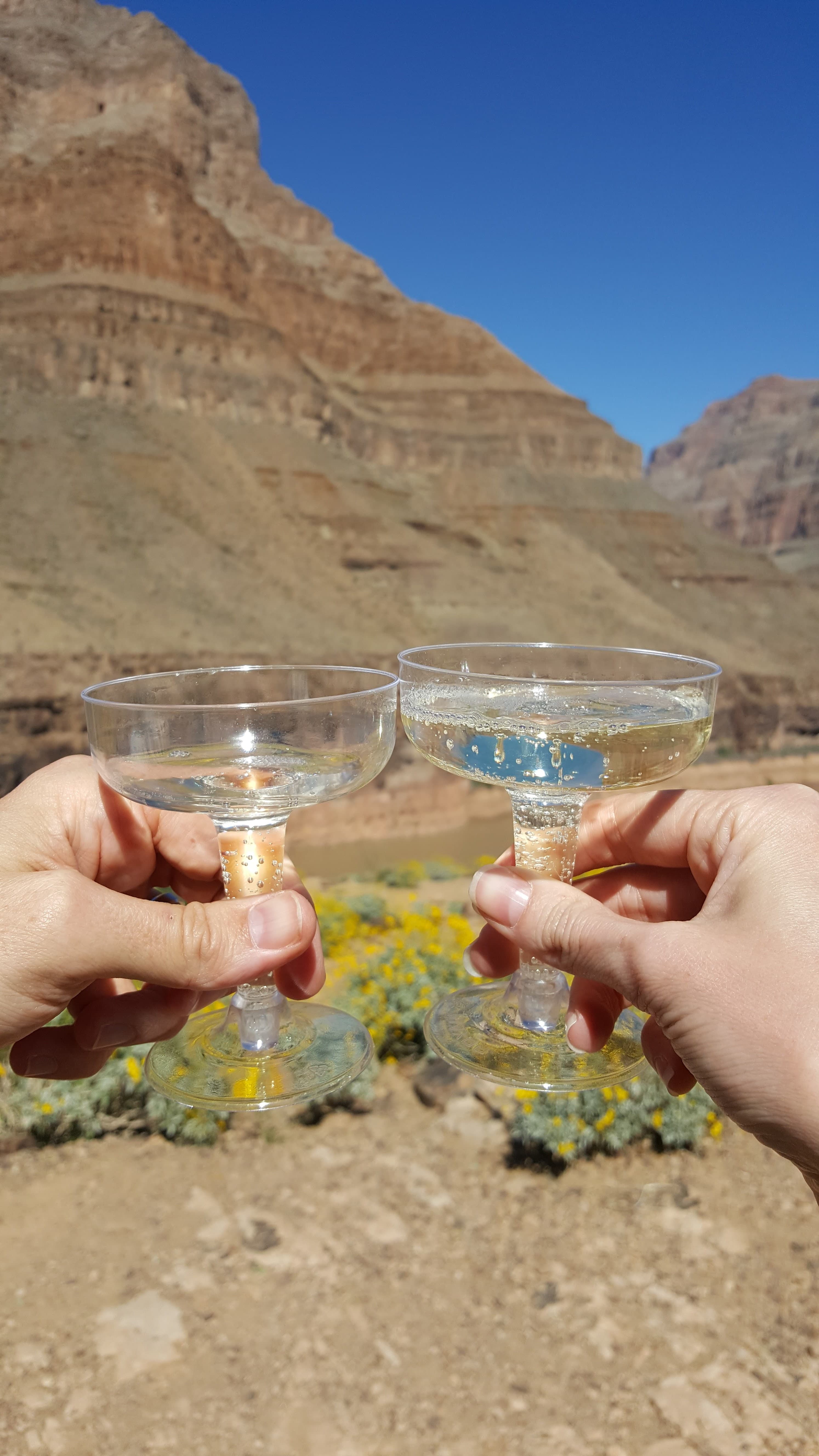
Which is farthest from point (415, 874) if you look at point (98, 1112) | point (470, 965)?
point (470, 965)

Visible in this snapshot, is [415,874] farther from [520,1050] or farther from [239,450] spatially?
[239,450]

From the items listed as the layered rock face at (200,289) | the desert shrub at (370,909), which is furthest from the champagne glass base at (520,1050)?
the layered rock face at (200,289)

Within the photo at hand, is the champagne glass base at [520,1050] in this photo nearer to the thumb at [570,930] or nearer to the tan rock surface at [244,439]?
the thumb at [570,930]

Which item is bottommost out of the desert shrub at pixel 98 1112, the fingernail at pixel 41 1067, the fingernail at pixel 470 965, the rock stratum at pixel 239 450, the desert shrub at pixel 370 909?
the desert shrub at pixel 370 909

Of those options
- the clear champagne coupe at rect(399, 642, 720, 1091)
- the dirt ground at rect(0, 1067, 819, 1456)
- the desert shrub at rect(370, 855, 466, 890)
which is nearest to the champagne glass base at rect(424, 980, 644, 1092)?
the clear champagne coupe at rect(399, 642, 720, 1091)

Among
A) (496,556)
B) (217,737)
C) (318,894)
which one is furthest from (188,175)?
(217,737)

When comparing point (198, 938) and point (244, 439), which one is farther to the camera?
point (244, 439)
